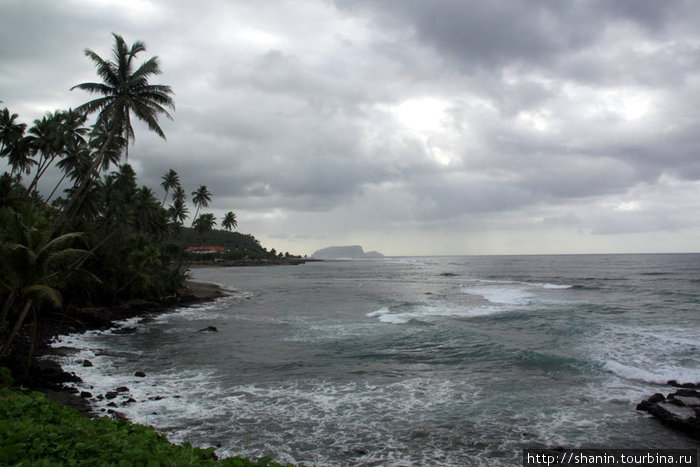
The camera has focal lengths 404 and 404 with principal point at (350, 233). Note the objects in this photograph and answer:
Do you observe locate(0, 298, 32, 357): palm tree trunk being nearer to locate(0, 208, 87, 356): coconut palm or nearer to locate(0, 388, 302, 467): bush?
locate(0, 208, 87, 356): coconut palm

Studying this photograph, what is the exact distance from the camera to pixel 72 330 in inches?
864

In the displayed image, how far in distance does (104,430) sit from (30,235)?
7483mm

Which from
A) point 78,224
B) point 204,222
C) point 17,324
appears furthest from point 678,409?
point 204,222

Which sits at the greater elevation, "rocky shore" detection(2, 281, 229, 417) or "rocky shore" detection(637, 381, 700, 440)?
"rocky shore" detection(637, 381, 700, 440)

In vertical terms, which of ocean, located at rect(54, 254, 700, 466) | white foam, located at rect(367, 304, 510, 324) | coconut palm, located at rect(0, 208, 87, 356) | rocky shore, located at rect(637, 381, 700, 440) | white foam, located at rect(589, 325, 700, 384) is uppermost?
coconut palm, located at rect(0, 208, 87, 356)

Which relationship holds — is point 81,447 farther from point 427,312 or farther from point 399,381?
point 427,312

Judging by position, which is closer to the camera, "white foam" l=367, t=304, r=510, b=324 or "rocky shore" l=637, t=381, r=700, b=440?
"rocky shore" l=637, t=381, r=700, b=440

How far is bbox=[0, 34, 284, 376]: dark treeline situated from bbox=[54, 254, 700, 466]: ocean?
344cm

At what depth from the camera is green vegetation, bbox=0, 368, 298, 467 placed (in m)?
5.07

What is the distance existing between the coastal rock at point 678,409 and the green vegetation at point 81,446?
9.82 meters

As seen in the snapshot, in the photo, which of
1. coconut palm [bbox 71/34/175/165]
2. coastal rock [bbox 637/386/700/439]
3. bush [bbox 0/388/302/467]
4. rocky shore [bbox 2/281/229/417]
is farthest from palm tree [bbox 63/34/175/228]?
coastal rock [bbox 637/386/700/439]

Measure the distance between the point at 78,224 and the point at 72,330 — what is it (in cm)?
1153

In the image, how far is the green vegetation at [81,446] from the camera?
5.07 metres

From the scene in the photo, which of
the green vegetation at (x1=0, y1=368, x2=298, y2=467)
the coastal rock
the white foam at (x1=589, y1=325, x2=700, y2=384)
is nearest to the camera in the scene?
the green vegetation at (x1=0, y1=368, x2=298, y2=467)
